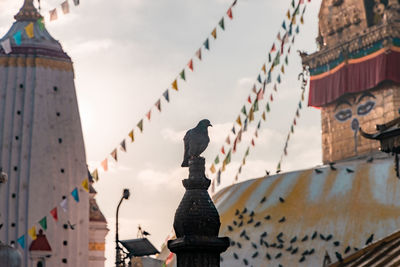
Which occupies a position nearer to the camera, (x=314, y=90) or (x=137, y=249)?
(x=137, y=249)

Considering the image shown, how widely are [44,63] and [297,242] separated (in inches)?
877

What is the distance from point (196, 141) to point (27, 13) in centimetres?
3743

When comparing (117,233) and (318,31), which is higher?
(318,31)

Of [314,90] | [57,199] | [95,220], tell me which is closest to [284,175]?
[314,90]

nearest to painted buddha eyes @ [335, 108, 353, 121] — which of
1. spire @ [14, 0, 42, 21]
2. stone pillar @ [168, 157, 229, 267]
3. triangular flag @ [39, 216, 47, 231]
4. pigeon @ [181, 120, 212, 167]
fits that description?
triangular flag @ [39, 216, 47, 231]

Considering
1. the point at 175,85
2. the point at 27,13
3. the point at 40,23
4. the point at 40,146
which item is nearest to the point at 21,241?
the point at 40,146

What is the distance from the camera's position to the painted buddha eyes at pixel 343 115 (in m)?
40.0

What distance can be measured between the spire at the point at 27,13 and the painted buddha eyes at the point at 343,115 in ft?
58.5

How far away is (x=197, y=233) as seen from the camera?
1183 centimetres

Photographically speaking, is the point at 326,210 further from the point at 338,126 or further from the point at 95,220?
the point at 95,220

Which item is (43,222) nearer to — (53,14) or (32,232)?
(32,232)

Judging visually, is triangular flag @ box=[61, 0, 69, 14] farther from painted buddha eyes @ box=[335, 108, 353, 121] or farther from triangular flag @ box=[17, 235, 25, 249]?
triangular flag @ box=[17, 235, 25, 249]

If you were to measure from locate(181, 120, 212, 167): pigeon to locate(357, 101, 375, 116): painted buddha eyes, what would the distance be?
26.6 metres

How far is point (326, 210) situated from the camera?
31.6m
